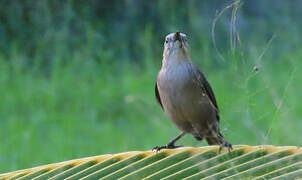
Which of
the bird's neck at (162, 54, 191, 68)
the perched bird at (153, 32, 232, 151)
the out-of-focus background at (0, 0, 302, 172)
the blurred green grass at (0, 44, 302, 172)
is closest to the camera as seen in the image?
the perched bird at (153, 32, 232, 151)

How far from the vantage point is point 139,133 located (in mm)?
8898

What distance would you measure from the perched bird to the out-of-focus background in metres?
3.04

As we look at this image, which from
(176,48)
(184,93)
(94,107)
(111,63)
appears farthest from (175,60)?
(111,63)

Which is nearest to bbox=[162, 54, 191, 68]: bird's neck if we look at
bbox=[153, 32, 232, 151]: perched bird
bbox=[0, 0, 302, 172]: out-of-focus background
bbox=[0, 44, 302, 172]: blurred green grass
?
bbox=[153, 32, 232, 151]: perched bird

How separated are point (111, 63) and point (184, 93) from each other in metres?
5.32

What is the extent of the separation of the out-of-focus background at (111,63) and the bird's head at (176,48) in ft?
10.1

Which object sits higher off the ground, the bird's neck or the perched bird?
the bird's neck

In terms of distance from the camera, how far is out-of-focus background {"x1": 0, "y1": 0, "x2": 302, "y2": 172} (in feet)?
29.1

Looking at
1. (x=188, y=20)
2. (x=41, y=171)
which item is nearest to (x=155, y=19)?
(x=188, y=20)

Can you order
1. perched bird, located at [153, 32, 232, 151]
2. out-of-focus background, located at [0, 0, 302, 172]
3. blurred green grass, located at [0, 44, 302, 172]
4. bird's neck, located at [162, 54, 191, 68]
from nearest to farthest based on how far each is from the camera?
perched bird, located at [153, 32, 232, 151]
bird's neck, located at [162, 54, 191, 68]
blurred green grass, located at [0, 44, 302, 172]
out-of-focus background, located at [0, 0, 302, 172]

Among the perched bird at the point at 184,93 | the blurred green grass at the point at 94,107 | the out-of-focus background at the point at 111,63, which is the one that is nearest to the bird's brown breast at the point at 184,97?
the perched bird at the point at 184,93

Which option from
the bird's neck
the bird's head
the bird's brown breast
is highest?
the bird's head

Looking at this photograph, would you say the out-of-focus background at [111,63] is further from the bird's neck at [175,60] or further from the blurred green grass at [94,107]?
the bird's neck at [175,60]

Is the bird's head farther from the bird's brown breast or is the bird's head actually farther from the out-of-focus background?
the out-of-focus background
